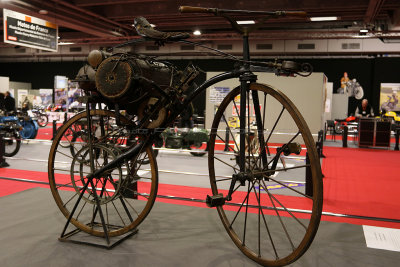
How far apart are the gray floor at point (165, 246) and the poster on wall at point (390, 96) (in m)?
15.7

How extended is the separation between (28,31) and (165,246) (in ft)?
27.2

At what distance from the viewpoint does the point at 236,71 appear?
79.2 inches

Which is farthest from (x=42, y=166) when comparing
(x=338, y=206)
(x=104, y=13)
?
(x=104, y=13)

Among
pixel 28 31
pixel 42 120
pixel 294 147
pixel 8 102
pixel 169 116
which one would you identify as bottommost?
pixel 42 120

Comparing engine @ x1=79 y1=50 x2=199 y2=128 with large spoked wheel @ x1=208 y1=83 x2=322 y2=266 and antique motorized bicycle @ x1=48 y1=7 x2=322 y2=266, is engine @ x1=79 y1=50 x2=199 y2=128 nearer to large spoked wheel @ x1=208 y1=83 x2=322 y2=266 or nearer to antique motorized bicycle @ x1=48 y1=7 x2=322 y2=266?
antique motorized bicycle @ x1=48 y1=7 x2=322 y2=266

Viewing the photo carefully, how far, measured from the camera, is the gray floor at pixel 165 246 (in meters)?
2.03

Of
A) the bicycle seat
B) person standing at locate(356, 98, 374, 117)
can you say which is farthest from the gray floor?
person standing at locate(356, 98, 374, 117)

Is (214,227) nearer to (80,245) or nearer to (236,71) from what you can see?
(80,245)

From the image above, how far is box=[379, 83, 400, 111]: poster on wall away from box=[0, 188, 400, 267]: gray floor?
15.7 meters

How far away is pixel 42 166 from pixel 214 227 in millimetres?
4658

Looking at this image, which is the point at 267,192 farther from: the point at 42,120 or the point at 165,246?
the point at 42,120

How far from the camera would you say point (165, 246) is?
2232 millimetres

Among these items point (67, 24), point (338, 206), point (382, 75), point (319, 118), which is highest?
point (67, 24)

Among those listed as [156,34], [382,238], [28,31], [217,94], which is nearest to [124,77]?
[156,34]
